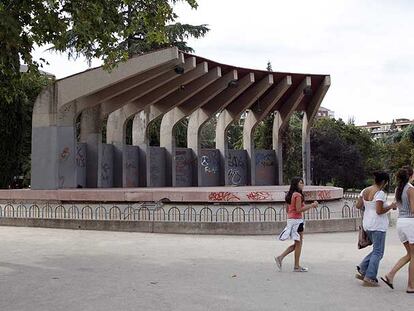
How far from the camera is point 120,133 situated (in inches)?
1062

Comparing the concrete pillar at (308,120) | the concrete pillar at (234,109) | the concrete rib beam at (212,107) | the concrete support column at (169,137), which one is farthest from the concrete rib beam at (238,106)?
the concrete pillar at (308,120)

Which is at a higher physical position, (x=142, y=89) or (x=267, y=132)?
(x=142, y=89)

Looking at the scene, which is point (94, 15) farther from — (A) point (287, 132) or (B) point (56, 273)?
(A) point (287, 132)

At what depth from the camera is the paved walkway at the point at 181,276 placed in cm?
617

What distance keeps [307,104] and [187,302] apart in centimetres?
2653

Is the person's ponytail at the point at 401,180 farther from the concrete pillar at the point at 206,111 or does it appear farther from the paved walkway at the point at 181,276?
the concrete pillar at the point at 206,111

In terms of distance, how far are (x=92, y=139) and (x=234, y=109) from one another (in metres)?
9.41

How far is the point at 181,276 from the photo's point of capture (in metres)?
7.88

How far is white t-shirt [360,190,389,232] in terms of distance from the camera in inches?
276

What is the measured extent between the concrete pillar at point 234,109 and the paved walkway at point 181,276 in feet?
54.9

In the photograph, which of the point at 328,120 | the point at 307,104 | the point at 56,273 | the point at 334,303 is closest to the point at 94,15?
the point at 56,273

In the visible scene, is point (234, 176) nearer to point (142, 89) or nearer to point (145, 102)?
point (145, 102)

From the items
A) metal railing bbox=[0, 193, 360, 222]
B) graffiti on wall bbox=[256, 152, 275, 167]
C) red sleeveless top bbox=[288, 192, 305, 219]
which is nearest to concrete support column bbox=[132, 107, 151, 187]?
graffiti on wall bbox=[256, 152, 275, 167]

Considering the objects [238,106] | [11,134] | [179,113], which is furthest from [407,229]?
[11,134]
